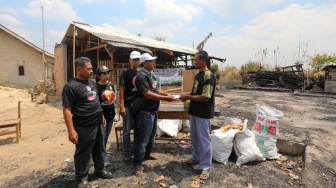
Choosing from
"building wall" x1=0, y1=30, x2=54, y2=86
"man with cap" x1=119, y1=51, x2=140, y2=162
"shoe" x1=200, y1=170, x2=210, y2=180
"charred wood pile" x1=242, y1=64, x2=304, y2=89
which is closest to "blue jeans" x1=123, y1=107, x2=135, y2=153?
"man with cap" x1=119, y1=51, x2=140, y2=162

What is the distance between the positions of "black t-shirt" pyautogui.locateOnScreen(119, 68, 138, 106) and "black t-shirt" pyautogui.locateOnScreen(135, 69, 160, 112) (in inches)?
11.4

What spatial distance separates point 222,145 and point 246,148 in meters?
0.39

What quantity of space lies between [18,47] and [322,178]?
70.1 ft

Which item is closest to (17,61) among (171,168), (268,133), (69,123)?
(69,123)

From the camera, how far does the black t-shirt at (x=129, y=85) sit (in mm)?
3377

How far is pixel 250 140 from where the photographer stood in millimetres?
3398

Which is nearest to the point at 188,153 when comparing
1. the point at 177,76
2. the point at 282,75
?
the point at 177,76

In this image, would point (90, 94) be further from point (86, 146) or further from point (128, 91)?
point (128, 91)

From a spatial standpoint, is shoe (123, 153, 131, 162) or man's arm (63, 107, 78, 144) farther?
shoe (123, 153, 131, 162)

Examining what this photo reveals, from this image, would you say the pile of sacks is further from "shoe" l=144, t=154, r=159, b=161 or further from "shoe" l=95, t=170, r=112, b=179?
"shoe" l=95, t=170, r=112, b=179

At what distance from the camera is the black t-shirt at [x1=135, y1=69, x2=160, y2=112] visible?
2.93 metres

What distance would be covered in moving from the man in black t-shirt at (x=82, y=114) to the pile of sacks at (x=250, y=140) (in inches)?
77.6

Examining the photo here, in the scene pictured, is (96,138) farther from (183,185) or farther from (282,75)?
(282,75)

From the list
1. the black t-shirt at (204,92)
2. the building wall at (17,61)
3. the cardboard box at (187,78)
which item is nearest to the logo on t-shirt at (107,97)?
the black t-shirt at (204,92)
